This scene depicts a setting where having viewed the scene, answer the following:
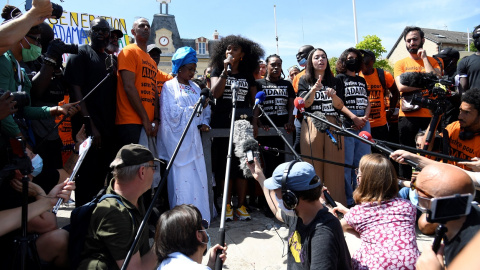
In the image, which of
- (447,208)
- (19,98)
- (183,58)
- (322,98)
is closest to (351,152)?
(322,98)

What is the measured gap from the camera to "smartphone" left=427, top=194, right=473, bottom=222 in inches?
54.7

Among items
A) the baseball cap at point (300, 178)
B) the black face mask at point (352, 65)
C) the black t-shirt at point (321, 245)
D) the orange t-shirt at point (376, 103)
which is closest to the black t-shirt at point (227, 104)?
the black face mask at point (352, 65)

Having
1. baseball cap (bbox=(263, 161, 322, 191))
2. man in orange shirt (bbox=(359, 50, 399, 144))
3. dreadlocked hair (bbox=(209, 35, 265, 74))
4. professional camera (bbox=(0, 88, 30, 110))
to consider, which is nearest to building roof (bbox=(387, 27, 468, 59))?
man in orange shirt (bbox=(359, 50, 399, 144))

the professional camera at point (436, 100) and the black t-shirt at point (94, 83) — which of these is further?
the black t-shirt at point (94, 83)

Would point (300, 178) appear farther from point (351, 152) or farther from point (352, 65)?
point (352, 65)

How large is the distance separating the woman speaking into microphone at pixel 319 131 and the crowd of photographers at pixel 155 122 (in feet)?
0.05

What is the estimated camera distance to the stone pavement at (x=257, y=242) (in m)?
3.55

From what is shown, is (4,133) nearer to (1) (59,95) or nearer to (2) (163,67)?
(1) (59,95)

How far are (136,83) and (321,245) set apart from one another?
A: 10.4 ft

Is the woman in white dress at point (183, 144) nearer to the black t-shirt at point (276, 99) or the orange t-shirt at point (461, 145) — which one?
the black t-shirt at point (276, 99)

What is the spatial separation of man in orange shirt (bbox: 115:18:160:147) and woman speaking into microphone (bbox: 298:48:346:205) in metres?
2.09

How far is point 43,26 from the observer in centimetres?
475

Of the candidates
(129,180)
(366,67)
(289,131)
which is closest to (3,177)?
(129,180)

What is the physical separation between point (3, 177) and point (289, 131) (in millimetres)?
Result: 3717
